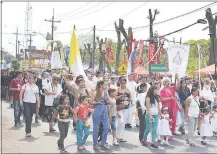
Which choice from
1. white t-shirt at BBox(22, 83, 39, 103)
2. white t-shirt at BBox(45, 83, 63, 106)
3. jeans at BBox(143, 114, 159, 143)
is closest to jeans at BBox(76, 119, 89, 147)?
jeans at BBox(143, 114, 159, 143)

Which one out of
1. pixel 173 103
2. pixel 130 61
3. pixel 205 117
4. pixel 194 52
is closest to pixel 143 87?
pixel 173 103

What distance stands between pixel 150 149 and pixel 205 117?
2.22m

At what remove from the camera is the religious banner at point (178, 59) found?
11195mm

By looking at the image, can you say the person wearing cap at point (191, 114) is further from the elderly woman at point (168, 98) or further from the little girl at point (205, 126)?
the elderly woman at point (168, 98)

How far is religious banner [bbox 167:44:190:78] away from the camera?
11195mm

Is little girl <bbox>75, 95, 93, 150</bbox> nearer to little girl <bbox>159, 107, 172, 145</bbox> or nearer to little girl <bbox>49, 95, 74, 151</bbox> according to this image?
little girl <bbox>49, 95, 74, 151</bbox>

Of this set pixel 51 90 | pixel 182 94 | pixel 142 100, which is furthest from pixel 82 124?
pixel 182 94

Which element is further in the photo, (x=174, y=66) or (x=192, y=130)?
(x=174, y=66)

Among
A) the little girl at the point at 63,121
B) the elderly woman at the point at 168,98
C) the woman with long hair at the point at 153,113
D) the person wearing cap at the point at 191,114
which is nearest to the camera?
the little girl at the point at 63,121

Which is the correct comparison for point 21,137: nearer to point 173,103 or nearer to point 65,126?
point 65,126

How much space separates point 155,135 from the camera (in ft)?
29.6

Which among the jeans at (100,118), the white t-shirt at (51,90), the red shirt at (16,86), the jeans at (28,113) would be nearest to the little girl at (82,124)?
the jeans at (100,118)

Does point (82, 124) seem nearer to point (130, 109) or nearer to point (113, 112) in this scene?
point (113, 112)

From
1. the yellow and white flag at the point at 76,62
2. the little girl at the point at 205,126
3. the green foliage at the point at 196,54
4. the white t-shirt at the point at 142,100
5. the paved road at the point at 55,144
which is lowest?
the paved road at the point at 55,144
